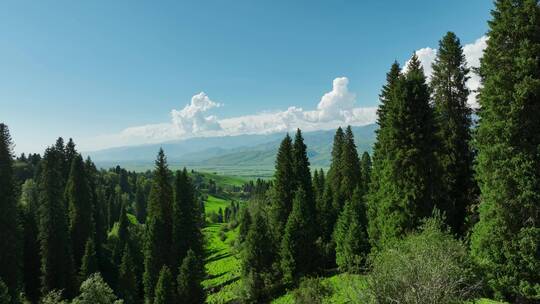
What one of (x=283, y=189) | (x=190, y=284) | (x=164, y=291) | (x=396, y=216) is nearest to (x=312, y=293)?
(x=396, y=216)

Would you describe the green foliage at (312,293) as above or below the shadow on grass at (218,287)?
above

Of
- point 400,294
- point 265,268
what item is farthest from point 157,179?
→ point 400,294

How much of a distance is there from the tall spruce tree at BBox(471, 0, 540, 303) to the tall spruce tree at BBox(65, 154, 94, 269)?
53711 millimetres

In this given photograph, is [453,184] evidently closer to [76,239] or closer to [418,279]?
[418,279]

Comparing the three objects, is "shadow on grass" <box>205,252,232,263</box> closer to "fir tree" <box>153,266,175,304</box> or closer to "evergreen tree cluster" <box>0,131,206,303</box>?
"evergreen tree cluster" <box>0,131,206,303</box>

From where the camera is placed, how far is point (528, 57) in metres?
19.0

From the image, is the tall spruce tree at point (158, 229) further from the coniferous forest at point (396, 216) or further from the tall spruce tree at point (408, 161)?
the tall spruce tree at point (408, 161)

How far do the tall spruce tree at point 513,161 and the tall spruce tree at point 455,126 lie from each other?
296 inches

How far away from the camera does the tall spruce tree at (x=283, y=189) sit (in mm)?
48375

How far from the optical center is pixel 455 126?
1109 inches

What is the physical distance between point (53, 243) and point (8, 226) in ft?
29.1

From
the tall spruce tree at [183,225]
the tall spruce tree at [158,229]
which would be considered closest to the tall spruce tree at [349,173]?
the tall spruce tree at [183,225]

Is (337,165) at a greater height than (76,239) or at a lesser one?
greater

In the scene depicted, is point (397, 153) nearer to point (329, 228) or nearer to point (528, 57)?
point (528, 57)
